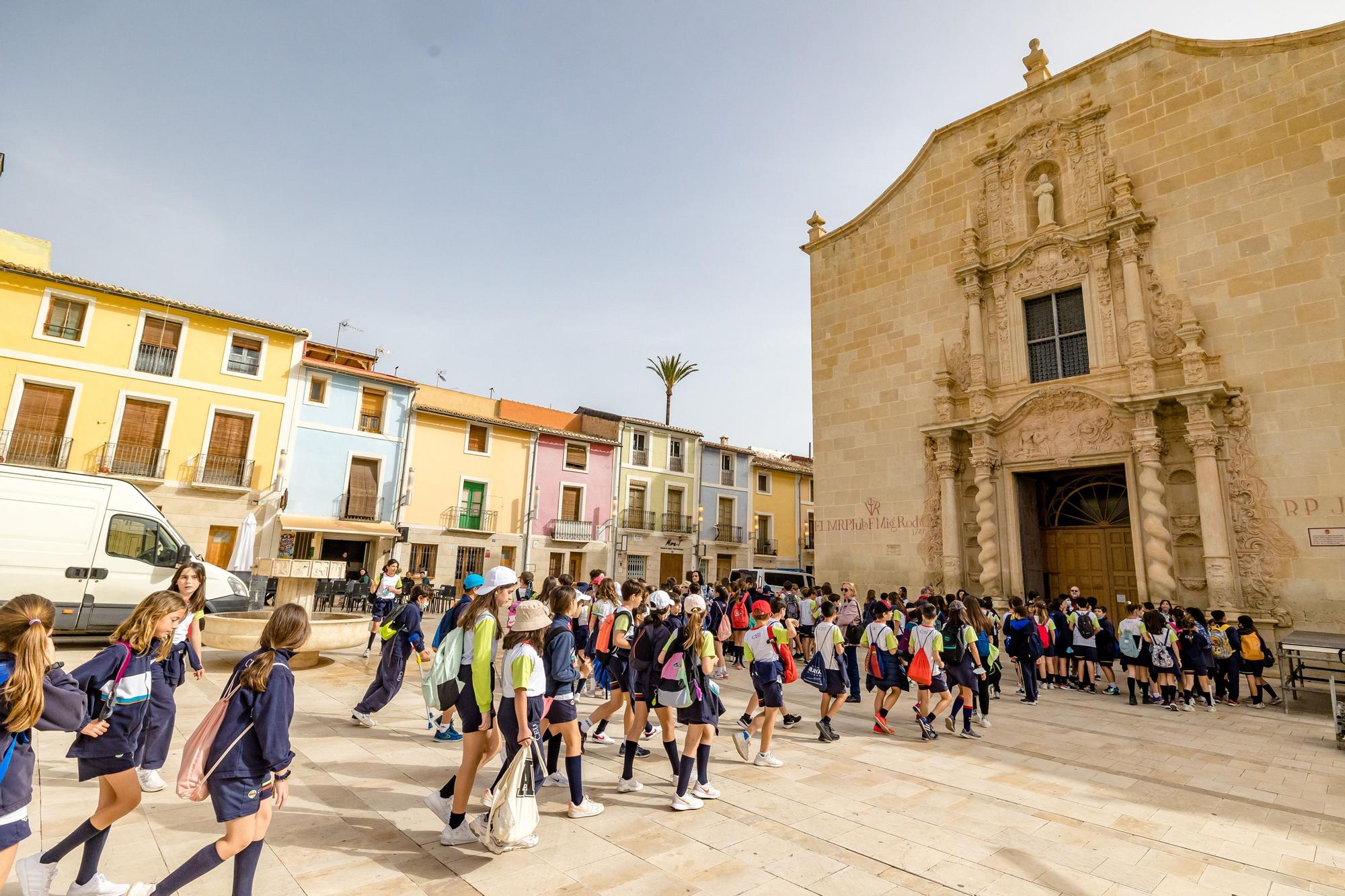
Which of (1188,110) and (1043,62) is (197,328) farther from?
(1188,110)

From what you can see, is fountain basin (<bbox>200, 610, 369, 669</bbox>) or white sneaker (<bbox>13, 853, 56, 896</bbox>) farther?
fountain basin (<bbox>200, 610, 369, 669</bbox>)

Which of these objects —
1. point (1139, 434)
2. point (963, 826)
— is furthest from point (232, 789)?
point (1139, 434)

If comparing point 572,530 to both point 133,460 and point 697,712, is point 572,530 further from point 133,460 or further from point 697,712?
point 697,712

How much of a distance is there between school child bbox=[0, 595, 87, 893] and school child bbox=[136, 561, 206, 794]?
0.80m

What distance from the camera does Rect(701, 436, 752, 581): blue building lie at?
3359cm

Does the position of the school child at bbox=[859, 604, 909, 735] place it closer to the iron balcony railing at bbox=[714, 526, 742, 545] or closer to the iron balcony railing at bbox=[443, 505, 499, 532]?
the iron balcony railing at bbox=[443, 505, 499, 532]

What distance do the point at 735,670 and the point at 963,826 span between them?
814cm

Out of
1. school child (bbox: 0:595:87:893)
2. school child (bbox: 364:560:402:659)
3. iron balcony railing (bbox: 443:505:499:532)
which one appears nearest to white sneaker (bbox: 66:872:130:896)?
school child (bbox: 0:595:87:893)

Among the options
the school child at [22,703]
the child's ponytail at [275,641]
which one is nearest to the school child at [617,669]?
the child's ponytail at [275,641]

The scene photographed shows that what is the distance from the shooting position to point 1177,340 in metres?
12.6

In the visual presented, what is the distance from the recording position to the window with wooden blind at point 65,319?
18.2 m

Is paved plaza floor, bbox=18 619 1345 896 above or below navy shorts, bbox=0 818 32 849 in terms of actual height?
below

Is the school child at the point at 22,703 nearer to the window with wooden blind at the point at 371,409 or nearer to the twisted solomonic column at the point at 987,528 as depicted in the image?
the twisted solomonic column at the point at 987,528

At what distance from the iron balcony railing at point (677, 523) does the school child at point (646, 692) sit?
26.4 meters
